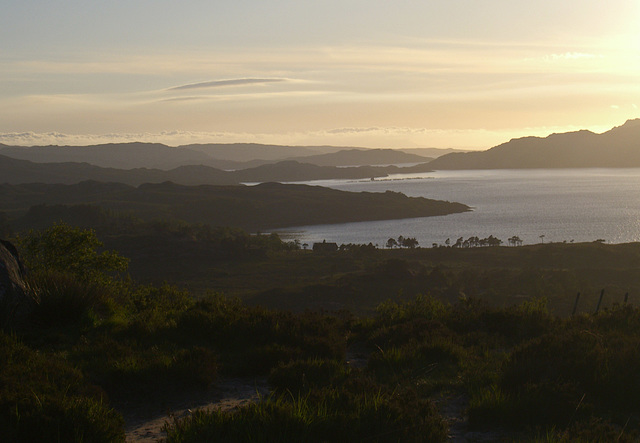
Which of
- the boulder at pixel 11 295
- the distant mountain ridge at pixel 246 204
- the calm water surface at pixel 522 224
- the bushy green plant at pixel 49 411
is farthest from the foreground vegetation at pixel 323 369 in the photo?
the distant mountain ridge at pixel 246 204

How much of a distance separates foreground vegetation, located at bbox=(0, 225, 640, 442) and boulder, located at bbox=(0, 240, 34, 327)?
0.14 meters

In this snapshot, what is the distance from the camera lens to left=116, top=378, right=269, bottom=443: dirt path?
587 centimetres

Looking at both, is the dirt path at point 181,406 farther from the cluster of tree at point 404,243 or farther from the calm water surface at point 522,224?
the calm water surface at point 522,224

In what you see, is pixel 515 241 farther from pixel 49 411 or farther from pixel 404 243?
pixel 49 411

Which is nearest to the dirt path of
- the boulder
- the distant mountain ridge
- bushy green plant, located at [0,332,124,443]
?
bushy green plant, located at [0,332,124,443]

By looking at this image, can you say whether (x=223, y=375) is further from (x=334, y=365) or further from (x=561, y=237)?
(x=561, y=237)

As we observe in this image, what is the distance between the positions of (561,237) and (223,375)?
379 feet

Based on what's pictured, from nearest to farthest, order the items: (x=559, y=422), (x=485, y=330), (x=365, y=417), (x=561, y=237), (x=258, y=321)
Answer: (x=365, y=417)
(x=559, y=422)
(x=258, y=321)
(x=485, y=330)
(x=561, y=237)

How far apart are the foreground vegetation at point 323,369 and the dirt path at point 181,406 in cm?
15

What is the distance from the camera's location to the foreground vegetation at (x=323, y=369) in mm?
5176

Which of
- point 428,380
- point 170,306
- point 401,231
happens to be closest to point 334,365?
point 428,380

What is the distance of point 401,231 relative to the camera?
13688cm

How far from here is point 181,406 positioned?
6652 mm

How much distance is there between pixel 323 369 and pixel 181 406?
1717 mm
